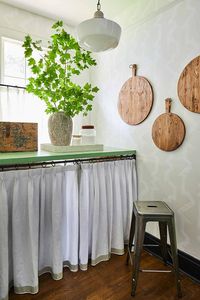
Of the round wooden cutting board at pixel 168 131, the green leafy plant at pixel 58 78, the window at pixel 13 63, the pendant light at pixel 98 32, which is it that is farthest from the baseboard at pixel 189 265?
the window at pixel 13 63

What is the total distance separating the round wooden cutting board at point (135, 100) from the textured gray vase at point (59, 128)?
68 centimetres

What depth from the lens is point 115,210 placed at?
196 centimetres

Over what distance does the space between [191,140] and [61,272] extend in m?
1.43

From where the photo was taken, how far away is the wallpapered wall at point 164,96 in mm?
1645

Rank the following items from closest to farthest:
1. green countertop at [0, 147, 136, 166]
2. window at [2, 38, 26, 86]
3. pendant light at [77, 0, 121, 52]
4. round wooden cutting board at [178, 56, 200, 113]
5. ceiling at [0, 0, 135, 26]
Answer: pendant light at [77, 0, 121, 52] < green countertop at [0, 147, 136, 166] < round wooden cutting board at [178, 56, 200, 113] < ceiling at [0, 0, 135, 26] < window at [2, 38, 26, 86]

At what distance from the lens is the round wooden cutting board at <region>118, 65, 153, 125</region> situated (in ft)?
6.52

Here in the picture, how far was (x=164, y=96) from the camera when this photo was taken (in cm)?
184

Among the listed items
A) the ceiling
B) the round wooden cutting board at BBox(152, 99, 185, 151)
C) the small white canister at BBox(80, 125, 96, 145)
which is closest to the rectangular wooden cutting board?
the small white canister at BBox(80, 125, 96, 145)

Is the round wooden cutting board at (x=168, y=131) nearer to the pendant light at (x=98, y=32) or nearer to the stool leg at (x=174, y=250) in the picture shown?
the stool leg at (x=174, y=250)

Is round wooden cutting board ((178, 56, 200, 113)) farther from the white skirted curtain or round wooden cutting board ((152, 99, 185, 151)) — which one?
the white skirted curtain

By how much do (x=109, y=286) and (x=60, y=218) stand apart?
2.03 feet

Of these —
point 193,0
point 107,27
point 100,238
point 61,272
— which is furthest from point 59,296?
point 193,0

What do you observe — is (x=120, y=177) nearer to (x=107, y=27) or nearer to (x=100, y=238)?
(x=100, y=238)

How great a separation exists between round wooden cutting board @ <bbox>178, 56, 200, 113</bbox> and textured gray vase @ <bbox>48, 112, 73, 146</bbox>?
0.95m
